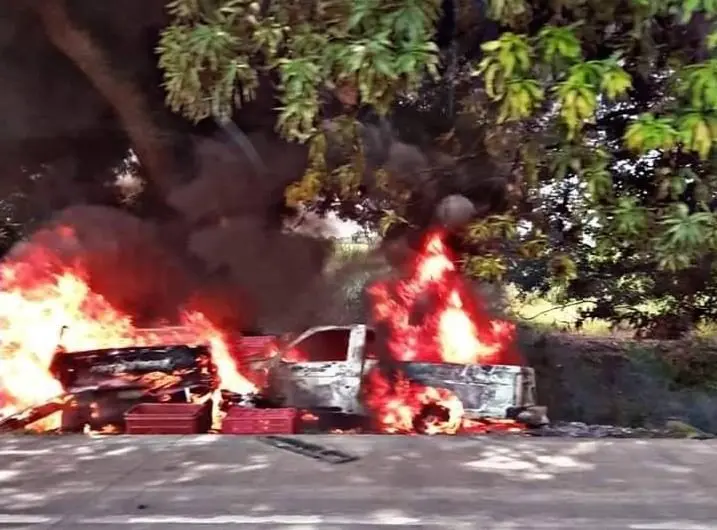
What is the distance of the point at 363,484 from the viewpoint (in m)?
5.08

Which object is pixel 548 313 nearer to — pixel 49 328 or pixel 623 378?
pixel 623 378

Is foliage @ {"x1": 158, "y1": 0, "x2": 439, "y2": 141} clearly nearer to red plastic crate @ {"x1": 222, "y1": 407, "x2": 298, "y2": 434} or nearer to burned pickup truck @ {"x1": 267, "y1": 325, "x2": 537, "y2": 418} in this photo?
red plastic crate @ {"x1": 222, "y1": 407, "x2": 298, "y2": 434}

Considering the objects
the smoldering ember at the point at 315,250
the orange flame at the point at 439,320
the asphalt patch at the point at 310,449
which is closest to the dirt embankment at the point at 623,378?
the smoldering ember at the point at 315,250

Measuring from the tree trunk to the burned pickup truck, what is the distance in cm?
236

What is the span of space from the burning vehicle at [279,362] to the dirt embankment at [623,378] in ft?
2.28

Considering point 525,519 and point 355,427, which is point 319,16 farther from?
point 355,427

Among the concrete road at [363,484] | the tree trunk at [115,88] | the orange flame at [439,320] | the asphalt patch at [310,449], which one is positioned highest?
the tree trunk at [115,88]

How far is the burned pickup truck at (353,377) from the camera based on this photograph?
768 centimetres

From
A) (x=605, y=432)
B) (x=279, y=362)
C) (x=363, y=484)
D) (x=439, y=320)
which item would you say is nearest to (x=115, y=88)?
(x=279, y=362)

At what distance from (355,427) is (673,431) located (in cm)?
272

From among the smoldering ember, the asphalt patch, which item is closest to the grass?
the smoldering ember

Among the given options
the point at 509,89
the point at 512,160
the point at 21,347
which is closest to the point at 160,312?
the point at 21,347

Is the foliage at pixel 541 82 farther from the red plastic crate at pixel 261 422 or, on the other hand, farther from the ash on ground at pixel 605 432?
the red plastic crate at pixel 261 422

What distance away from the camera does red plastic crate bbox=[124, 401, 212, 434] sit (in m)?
7.05
